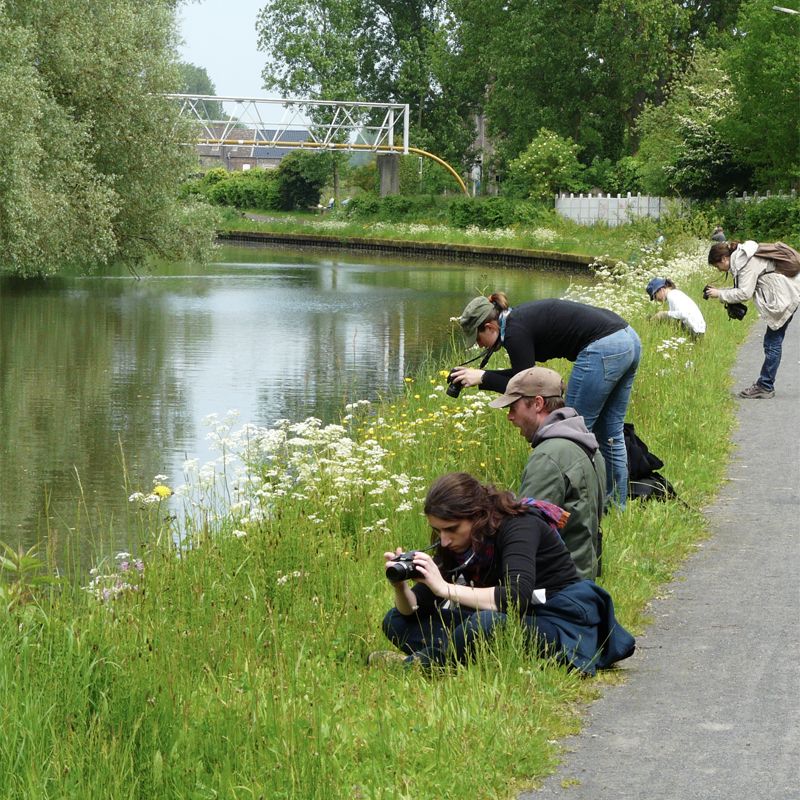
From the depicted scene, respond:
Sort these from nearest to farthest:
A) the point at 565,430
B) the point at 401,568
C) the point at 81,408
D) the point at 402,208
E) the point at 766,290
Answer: the point at 401,568
the point at 565,430
the point at 766,290
the point at 81,408
the point at 402,208

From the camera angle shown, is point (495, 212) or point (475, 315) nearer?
point (475, 315)

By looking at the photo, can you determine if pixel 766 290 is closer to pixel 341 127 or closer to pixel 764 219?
pixel 764 219

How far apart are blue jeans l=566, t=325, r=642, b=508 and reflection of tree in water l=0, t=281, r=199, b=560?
277 centimetres

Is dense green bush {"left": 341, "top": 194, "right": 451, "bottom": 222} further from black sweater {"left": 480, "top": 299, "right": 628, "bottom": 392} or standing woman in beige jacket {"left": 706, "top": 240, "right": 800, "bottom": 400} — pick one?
black sweater {"left": 480, "top": 299, "right": 628, "bottom": 392}

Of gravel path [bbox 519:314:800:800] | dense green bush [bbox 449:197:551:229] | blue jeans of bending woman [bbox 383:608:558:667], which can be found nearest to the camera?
gravel path [bbox 519:314:800:800]

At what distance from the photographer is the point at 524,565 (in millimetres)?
5152

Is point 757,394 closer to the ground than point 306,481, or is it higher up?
closer to the ground

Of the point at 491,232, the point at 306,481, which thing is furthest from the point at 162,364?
the point at 491,232

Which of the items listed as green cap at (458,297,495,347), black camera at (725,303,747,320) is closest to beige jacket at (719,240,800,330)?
black camera at (725,303,747,320)

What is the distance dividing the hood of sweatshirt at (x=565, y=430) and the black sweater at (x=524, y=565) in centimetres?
71

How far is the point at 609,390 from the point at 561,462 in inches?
82.4

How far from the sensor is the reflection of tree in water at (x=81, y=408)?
1209 centimetres

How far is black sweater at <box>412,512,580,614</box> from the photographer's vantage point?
514cm

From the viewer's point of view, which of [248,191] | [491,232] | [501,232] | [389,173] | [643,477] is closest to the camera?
[643,477]
